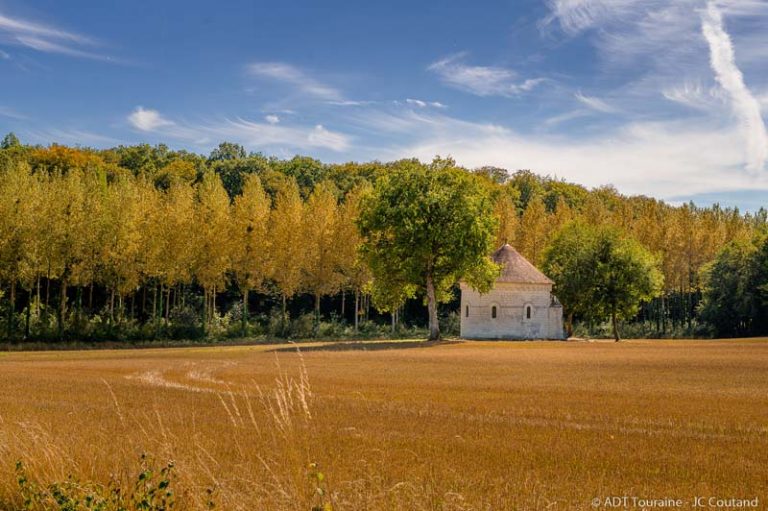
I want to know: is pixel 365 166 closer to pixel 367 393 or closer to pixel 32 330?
pixel 32 330

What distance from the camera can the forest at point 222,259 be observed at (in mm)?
56594

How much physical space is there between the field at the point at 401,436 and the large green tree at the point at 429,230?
2902cm

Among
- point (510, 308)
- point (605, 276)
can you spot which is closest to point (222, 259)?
point (510, 308)

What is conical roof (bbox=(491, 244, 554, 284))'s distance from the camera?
Answer: 71.1 metres

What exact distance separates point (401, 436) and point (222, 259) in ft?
165

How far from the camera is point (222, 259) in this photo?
6275 cm

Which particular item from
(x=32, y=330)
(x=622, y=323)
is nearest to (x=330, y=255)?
(x=32, y=330)

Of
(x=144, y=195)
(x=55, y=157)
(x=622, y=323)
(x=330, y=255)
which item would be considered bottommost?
(x=622, y=323)

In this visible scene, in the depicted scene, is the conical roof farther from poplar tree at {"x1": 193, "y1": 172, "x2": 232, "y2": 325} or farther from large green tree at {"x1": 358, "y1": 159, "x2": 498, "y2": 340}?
poplar tree at {"x1": 193, "y1": 172, "x2": 232, "y2": 325}

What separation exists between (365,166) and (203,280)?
244 feet

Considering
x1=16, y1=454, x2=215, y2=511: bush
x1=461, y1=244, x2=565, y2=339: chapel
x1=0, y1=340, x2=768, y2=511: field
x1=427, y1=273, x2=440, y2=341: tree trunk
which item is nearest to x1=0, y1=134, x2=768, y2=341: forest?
x1=427, y1=273, x2=440, y2=341: tree trunk

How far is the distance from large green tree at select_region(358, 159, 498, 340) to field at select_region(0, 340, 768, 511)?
29.0 meters

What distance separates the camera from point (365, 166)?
441 ft

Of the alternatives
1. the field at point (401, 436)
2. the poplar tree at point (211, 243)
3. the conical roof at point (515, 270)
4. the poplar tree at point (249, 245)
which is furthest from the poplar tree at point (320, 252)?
the field at point (401, 436)
